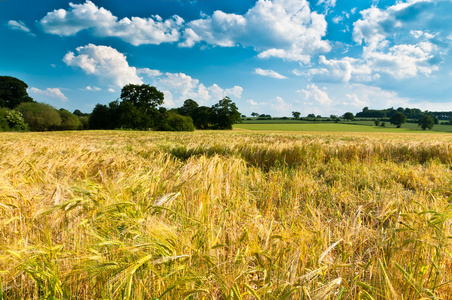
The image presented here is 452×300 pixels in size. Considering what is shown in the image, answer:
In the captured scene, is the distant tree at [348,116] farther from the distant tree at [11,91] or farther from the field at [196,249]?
the distant tree at [11,91]

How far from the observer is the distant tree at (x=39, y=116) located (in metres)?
46.6

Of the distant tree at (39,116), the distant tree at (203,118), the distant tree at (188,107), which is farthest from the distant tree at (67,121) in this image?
the distant tree at (188,107)

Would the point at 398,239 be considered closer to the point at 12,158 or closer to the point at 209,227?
the point at 209,227

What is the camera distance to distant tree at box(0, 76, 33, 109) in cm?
5912

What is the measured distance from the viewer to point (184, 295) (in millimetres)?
835

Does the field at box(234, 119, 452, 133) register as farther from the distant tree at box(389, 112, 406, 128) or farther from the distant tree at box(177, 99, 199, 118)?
the distant tree at box(177, 99, 199, 118)

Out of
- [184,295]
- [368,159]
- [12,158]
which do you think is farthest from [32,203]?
[368,159]

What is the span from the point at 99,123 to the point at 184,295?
64028mm

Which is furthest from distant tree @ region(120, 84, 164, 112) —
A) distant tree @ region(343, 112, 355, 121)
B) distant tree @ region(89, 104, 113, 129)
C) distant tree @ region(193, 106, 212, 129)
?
distant tree @ region(343, 112, 355, 121)

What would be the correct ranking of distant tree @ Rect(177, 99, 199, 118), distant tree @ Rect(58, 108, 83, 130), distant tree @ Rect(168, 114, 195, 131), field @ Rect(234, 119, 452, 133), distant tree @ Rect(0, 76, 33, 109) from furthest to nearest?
distant tree @ Rect(177, 99, 199, 118)
distant tree @ Rect(0, 76, 33, 109)
distant tree @ Rect(168, 114, 195, 131)
distant tree @ Rect(58, 108, 83, 130)
field @ Rect(234, 119, 452, 133)

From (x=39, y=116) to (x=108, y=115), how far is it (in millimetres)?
12776

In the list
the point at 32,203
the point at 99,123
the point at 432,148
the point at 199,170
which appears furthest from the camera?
the point at 99,123

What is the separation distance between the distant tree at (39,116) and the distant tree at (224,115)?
39.1 meters

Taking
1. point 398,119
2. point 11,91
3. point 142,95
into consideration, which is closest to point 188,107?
point 142,95
